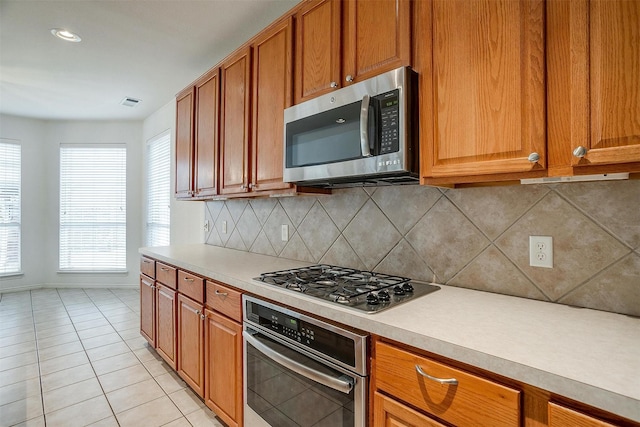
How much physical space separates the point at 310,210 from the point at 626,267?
1.57 metres

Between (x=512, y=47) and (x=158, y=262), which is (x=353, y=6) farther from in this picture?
(x=158, y=262)

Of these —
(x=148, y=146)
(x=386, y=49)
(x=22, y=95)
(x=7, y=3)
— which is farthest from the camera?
(x=148, y=146)

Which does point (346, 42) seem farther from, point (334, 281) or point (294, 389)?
point (294, 389)

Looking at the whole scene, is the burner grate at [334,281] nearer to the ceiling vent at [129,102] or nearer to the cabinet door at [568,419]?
the cabinet door at [568,419]

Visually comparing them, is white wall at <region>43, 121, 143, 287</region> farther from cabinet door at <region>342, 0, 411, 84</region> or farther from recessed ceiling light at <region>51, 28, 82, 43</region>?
cabinet door at <region>342, 0, 411, 84</region>

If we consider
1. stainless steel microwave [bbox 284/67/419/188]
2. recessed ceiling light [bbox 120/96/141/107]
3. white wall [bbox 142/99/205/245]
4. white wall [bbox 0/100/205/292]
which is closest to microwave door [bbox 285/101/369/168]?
stainless steel microwave [bbox 284/67/419/188]

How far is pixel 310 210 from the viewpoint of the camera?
2188 millimetres

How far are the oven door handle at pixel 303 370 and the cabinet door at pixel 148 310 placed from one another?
151 centimetres

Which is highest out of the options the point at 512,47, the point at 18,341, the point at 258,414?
the point at 512,47

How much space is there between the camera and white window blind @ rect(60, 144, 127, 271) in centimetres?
525

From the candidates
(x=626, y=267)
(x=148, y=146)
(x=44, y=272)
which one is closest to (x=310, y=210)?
(x=626, y=267)

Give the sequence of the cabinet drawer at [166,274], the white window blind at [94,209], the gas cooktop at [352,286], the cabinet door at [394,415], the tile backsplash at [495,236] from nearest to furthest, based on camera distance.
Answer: the cabinet door at [394,415] → the tile backsplash at [495,236] → the gas cooktop at [352,286] → the cabinet drawer at [166,274] → the white window blind at [94,209]

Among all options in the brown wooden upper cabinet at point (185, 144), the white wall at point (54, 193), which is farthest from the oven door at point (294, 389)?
the white wall at point (54, 193)

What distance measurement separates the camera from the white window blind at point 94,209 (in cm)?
525
